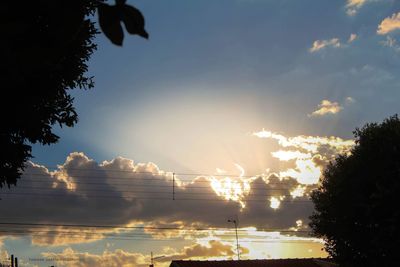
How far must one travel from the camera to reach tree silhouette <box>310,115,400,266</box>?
1086 inches

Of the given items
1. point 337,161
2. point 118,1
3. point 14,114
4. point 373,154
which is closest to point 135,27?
point 118,1

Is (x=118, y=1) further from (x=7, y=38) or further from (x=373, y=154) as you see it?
(x=373, y=154)

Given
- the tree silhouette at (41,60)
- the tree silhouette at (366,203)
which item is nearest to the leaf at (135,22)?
the tree silhouette at (41,60)

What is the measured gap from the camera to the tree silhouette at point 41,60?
216 centimetres

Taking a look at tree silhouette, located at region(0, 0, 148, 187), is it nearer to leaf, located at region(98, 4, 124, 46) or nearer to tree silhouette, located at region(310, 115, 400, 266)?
leaf, located at region(98, 4, 124, 46)

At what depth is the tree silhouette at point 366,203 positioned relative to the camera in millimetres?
27594

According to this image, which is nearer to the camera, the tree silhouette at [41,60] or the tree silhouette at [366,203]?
the tree silhouette at [41,60]

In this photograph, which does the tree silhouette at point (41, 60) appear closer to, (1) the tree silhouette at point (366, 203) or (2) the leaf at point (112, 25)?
(2) the leaf at point (112, 25)

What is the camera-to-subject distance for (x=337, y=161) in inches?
1288

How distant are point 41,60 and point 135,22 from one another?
2.23 ft

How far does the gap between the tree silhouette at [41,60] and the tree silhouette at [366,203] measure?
65.5ft

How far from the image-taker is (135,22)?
1.88m

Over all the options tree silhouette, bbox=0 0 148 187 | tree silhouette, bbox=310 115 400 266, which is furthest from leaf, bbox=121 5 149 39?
tree silhouette, bbox=310 115 400 266

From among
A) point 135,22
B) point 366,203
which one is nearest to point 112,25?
point 135,22
